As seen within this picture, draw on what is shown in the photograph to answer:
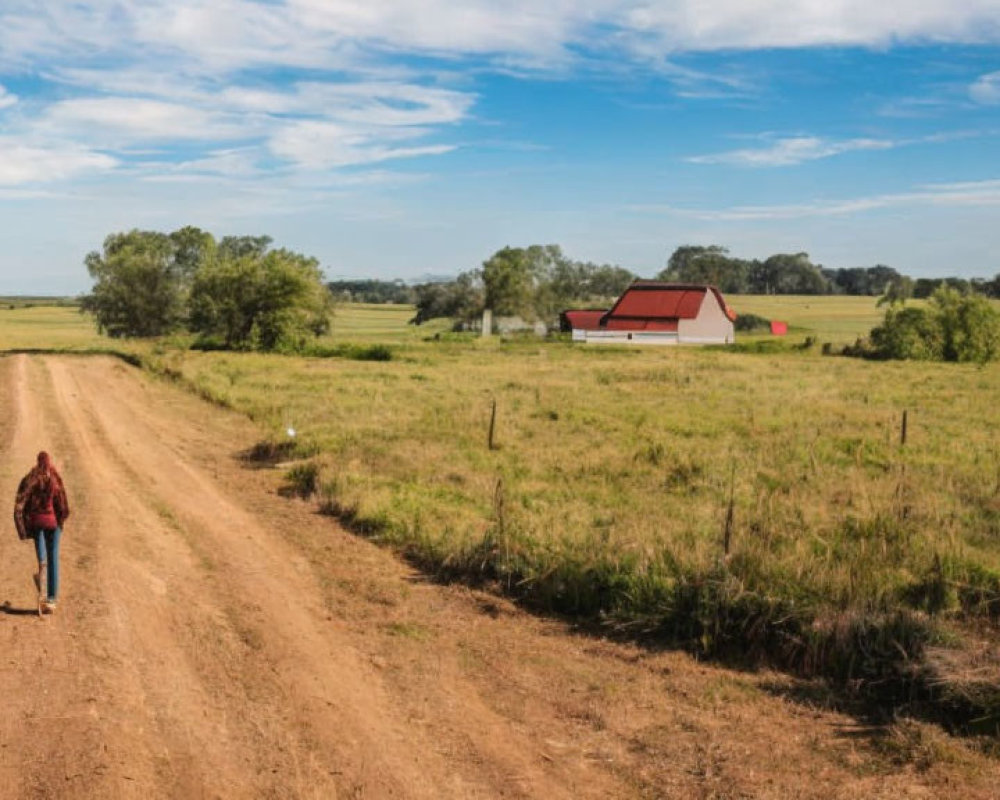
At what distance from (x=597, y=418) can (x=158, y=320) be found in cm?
5349

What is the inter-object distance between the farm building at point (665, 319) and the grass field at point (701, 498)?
42.4 meters

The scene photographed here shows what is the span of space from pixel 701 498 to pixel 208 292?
52.0 metres

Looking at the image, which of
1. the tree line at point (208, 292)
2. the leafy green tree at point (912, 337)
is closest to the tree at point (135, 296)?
the tree line at point (208, 292)

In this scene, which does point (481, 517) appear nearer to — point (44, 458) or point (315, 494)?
point (315, 494)

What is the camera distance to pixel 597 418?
94.4ft

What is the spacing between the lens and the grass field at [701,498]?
11.9m

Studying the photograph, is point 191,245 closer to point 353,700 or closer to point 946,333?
point 946,333

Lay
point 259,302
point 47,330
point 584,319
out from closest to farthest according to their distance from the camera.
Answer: point 259,302, point 584,319, point 47,330

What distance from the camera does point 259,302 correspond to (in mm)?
61750

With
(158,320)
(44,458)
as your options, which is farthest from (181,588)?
(158,320)

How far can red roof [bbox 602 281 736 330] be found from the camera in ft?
278

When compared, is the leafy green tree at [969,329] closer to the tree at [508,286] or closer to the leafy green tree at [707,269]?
the tree at [508,286]

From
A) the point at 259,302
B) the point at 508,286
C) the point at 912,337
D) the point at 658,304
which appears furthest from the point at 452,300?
the point at 912,337

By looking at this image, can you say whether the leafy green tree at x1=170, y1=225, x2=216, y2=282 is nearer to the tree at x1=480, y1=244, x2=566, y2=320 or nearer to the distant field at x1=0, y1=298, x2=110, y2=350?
the distant field at x1=0, y1=298, x2=110, y2=350
